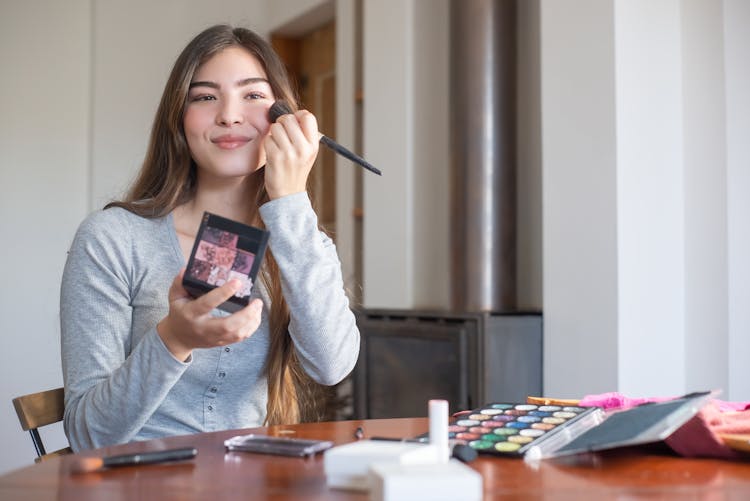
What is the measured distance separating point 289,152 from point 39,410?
515 mm

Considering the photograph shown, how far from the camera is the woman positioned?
45.1 inches

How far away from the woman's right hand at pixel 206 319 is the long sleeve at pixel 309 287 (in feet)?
0.69

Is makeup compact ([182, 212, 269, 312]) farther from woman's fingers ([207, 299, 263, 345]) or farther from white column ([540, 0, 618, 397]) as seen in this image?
white column ([540, 0, 618, 397])

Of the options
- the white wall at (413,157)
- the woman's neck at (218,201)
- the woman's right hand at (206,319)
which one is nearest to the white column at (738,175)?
the white wall at (413,157)

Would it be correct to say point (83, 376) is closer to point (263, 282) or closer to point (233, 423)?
point (233, 423)

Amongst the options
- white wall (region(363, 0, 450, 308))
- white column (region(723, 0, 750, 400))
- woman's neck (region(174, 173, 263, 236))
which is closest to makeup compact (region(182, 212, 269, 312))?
woman's neck (region(174, 173, 263, 236))

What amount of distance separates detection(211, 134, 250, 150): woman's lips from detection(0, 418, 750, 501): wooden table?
58 cm

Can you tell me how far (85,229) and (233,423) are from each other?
38 centimetres

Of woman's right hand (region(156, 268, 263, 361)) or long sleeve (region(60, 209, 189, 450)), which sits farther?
long sleeve (region(60, 209, 189, 450))

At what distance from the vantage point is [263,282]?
1.45 m

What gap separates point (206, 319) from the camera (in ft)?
3.22

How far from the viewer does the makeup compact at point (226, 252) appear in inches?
36.4

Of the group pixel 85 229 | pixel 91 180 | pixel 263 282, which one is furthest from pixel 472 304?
pixel 91 180

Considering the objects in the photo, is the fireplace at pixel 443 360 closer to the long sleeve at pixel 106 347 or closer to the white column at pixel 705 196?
the white column at pixel 705 196
